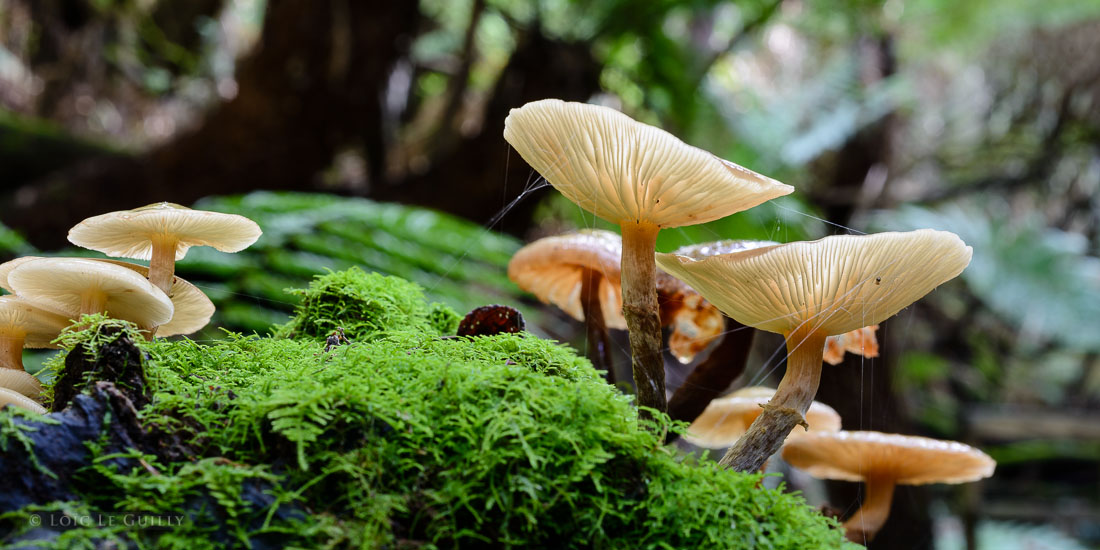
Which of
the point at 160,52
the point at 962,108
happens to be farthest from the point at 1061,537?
the point at 160,52

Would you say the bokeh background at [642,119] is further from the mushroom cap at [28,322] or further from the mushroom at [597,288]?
the mushroom cap at [28,322]

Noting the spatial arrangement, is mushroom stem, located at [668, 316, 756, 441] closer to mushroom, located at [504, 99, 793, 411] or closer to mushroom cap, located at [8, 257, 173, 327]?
mushroom, located at [504, 99, 793, 411]

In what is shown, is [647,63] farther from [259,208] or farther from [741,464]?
[741,464]

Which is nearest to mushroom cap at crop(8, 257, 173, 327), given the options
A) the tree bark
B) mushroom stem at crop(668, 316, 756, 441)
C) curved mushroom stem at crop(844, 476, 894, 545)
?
mushroom stem at crop(668, 316, 756, 441)

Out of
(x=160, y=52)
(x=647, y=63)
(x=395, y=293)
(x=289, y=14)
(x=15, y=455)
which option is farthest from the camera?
(x=160, y=52)

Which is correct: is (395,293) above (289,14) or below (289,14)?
below

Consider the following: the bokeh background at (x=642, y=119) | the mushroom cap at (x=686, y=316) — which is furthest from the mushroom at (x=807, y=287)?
the bokeh background at (x=642, y=119)
